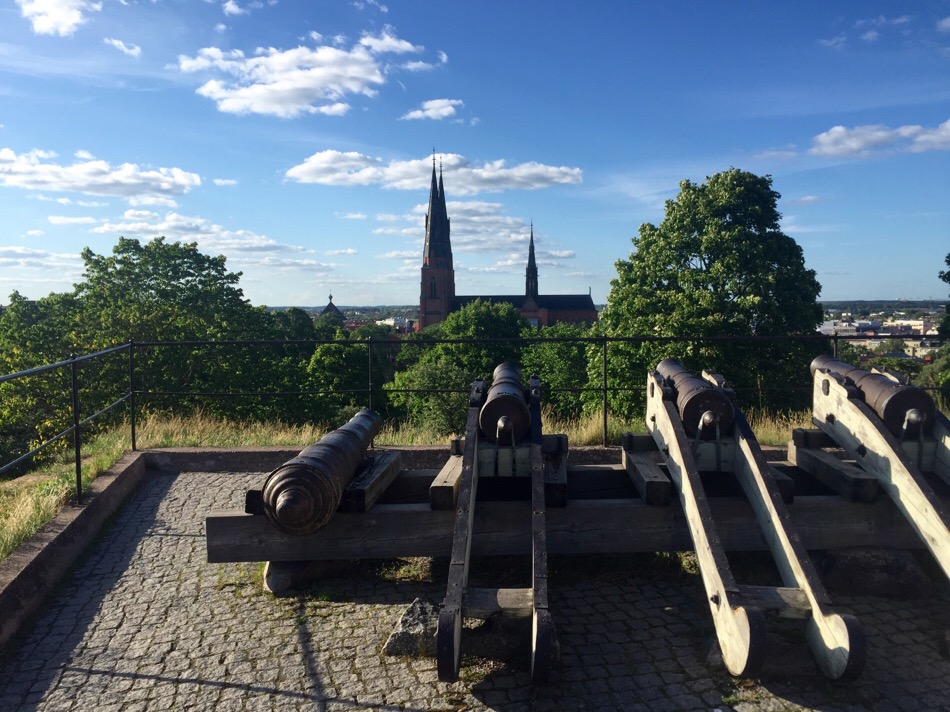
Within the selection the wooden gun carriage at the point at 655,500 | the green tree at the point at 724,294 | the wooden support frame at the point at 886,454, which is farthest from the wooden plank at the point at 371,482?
the green tree at the point at 724,294

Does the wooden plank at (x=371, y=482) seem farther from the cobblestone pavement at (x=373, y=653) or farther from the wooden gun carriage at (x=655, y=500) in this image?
the cobblestone pavement at (x=373, y=653)

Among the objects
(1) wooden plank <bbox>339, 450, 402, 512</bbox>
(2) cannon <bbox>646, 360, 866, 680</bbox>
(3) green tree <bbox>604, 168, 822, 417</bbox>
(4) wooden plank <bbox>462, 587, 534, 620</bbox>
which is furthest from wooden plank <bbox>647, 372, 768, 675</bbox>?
(3) green tree <bbox>604, 168, 822, 417</bbox>

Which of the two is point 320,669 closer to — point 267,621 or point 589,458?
point 267,621

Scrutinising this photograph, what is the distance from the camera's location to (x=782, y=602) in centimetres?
307

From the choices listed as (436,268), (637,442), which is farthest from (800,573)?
(436,268)

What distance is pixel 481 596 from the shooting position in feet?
10.1

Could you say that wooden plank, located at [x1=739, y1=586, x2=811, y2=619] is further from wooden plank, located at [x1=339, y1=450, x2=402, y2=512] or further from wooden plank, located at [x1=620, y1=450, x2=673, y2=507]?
wooden plank, located at [x1=339, y1=450, x2=402, y2=512]

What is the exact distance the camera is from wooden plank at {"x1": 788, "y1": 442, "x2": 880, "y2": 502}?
157 inches

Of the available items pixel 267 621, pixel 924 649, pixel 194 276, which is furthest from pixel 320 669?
pixel 194 276

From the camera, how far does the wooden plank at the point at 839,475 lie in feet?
13.1

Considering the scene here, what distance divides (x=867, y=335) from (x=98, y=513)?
6.88m

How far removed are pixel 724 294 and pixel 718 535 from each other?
19977 mm

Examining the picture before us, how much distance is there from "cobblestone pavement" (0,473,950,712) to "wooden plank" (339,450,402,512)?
52 centimetres

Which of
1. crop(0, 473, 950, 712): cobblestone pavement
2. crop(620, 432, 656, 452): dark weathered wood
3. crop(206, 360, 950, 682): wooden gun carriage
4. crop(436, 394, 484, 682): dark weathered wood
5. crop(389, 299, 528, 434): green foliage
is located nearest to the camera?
crop(436, 394, 484, 682): dark weathered wood
